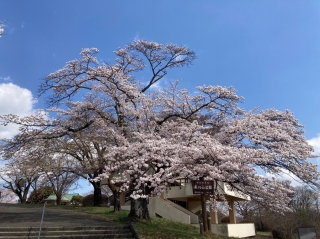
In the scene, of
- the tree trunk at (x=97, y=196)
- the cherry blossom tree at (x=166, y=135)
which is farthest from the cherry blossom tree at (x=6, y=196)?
the cherry blossom tree at (x=166, y=135)

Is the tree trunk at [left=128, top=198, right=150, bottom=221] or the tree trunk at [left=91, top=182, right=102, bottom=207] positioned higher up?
the tree trunk at [left=91, top=182, right=102, bottom=207]

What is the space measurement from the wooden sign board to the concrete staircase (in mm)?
3148

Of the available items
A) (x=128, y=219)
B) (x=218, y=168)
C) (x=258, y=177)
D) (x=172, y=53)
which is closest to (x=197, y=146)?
(x=218, y=168)

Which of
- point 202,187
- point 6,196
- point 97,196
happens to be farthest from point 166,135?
point 6,196

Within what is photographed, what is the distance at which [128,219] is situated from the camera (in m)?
13.8

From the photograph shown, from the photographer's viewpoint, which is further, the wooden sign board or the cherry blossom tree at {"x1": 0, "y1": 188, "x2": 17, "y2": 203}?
the cherry blossom tree at {"x1": 0, "y1": 188, "x2": 17, "y2": 203}

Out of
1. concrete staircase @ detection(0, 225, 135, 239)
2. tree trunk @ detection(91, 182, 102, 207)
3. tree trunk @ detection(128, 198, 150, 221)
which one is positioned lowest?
concrete staircase @ detection(0, 225, 135, 239)

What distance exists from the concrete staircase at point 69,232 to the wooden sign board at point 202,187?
3.15m

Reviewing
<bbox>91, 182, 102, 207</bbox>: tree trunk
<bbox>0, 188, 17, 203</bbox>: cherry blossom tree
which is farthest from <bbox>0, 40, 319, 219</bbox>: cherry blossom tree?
<bbox>0, 188, 17, 203</bbox>: cherry blossom tree

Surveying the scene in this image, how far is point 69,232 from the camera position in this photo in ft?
37.9

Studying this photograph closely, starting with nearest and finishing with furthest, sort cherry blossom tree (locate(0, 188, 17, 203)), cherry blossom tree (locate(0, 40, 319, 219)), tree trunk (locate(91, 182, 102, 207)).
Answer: cherry blossom tree (locate(0, 40, 319, 219)), tree trunk (locate(91, 182, 102, 207)), cherry blossom tree (locate(0, 188, 17, 203))

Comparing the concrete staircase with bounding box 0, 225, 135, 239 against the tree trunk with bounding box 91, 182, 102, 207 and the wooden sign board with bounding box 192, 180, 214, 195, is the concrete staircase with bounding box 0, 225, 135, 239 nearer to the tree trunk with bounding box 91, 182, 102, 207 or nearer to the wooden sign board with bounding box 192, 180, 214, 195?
the wooden sign board with bounding box 192, 180, 214, 195

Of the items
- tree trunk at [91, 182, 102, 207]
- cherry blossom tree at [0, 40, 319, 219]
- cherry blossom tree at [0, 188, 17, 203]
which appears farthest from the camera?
cherry blossom tree at [0, 188, 17, 203]

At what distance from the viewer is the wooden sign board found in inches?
448
